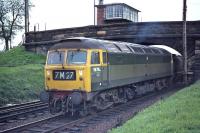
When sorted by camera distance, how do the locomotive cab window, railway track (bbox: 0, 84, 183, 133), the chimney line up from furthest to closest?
the chimney → the locomotive cab window → railway track (bbox: 0, 84, 183, 133)

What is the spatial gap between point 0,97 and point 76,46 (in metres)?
7.07

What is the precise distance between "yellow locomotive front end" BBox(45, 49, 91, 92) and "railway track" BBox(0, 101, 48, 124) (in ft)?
6.05

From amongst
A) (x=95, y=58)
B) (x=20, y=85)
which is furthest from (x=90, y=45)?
(x=20, y=85)

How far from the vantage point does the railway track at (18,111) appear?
611 inches

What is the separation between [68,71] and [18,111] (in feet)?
13.0

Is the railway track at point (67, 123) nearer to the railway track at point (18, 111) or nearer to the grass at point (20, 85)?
the railway track at point (18, 111)

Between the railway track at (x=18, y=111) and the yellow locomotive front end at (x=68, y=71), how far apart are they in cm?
185

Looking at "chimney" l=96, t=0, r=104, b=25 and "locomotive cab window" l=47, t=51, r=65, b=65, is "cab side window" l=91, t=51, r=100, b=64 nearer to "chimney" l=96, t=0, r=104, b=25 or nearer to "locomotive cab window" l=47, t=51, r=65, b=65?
"locomotive cab window" l=47, t=51, r=65, b=65

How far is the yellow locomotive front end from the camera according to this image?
1492 centimetres

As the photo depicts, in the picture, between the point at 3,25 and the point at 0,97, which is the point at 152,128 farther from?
the point at 3,25

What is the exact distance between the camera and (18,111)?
1752cm

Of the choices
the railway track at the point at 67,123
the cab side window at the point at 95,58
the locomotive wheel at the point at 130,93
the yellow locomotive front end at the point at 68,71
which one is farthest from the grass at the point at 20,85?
the cab side window at the point at 95,58

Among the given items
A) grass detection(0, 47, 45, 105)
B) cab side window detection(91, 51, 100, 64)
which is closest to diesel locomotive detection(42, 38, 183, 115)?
cab side window detection(91, 51, 100, 64)

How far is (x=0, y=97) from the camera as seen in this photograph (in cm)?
2030
